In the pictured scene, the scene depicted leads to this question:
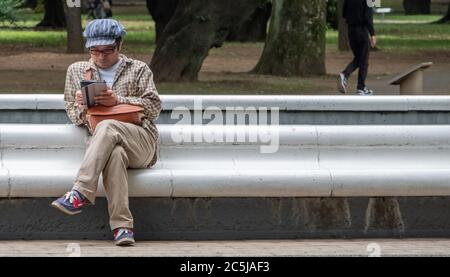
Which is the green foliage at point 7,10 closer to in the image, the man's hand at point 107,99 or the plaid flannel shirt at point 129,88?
the plaid flannel shirt at point 129,88

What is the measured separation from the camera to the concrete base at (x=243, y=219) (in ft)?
27.3

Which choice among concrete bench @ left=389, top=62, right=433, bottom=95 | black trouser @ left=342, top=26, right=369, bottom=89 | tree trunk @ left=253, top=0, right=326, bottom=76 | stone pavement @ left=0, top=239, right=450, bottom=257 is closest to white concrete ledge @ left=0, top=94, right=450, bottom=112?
stone pavement @ left=0, top=239, right=450, bottom=257

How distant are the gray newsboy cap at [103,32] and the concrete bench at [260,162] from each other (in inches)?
23.2

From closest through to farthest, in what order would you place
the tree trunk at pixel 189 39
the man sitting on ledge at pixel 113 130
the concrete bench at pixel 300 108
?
the man sitting on ledge at pixel 113 130, the concrete bench at pixel 300 108, the tree trunk at pixel 189 39

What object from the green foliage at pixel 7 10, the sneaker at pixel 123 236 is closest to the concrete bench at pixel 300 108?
the sneaker at pixel 123 236

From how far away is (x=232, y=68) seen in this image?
2681 cm

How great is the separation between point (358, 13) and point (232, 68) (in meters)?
9.15

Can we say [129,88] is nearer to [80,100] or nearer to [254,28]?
[80,100]

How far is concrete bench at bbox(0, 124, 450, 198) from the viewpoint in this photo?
826 cm

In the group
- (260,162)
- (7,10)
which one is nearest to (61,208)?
(260,162)

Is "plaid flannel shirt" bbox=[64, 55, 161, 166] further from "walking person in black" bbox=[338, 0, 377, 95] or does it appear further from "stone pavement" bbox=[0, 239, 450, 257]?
"walking person in black" bbox=[338, 0, 377, 95]

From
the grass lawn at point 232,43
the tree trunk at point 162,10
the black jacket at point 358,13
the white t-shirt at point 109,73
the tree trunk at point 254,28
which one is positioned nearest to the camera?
the white t-shirt at point 109,73

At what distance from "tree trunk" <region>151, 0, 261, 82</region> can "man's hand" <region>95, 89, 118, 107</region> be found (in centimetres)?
1295
